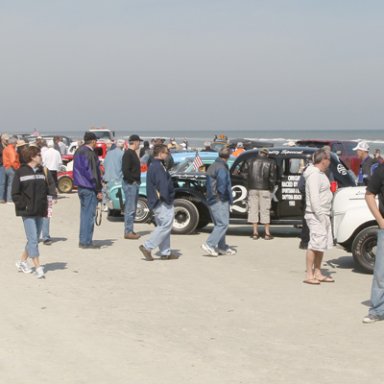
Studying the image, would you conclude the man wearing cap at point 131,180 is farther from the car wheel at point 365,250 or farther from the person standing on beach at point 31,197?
the car wheel at point 365,250

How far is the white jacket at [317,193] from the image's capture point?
31.9 ft

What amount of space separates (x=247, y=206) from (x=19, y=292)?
6.55 metres

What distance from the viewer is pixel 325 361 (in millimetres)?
6422

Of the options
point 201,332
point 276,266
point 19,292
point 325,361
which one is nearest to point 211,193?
point 276,266

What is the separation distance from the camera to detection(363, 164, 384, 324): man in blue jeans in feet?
25.0

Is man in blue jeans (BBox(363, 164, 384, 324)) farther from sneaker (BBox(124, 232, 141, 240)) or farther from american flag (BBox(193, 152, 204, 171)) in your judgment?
american flag (BBox(193, 152, 204, 171))

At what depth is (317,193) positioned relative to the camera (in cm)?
970

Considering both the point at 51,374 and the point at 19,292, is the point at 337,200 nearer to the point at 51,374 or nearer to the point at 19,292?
the point at 19,292

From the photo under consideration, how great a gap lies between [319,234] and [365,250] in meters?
1.25

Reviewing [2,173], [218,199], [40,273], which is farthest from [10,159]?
[40,273]

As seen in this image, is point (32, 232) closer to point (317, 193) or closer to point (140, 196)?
point (317, 193)

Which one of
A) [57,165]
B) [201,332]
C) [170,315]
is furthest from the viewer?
[57,165]

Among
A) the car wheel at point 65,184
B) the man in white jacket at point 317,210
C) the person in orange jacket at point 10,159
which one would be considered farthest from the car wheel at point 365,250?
the car wheel at point 65,184

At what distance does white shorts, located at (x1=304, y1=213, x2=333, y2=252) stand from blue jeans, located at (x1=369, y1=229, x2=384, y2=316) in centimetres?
195
